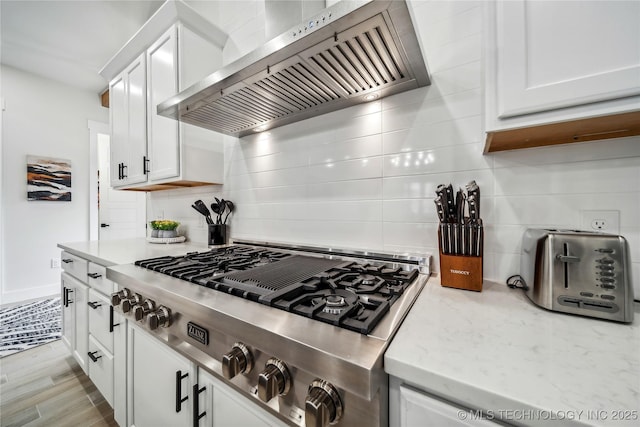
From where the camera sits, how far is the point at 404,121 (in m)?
1.05

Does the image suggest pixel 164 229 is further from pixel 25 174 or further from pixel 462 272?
pixel 25 174

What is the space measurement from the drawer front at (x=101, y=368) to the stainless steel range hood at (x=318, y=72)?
51.9 inches

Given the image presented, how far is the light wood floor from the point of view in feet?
4.55

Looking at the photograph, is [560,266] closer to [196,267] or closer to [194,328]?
[194,328]

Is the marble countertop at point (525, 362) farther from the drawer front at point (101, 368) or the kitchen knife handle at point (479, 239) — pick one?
the drawer front at point (101, 368)

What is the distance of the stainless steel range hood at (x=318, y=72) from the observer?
2.25 ft

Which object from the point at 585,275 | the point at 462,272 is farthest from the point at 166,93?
the point at 585,275

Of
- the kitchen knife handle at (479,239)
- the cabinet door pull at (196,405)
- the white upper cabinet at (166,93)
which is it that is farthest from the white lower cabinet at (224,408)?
the white upper cabinet at (166,93)

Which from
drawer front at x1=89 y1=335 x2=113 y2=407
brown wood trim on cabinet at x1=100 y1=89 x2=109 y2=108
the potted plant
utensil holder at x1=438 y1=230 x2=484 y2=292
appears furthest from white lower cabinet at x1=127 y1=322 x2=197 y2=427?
brown wood trim on cabinet at x1=100 y1=89 x2=109 y2=108

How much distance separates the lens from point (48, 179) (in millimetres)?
3191

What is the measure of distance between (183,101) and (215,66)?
865 millimetres

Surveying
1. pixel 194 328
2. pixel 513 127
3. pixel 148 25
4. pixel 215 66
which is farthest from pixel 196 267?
pixel 148 25

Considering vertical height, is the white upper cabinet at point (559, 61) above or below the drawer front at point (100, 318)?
above

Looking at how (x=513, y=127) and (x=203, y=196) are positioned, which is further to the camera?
(x=203, y=196)
